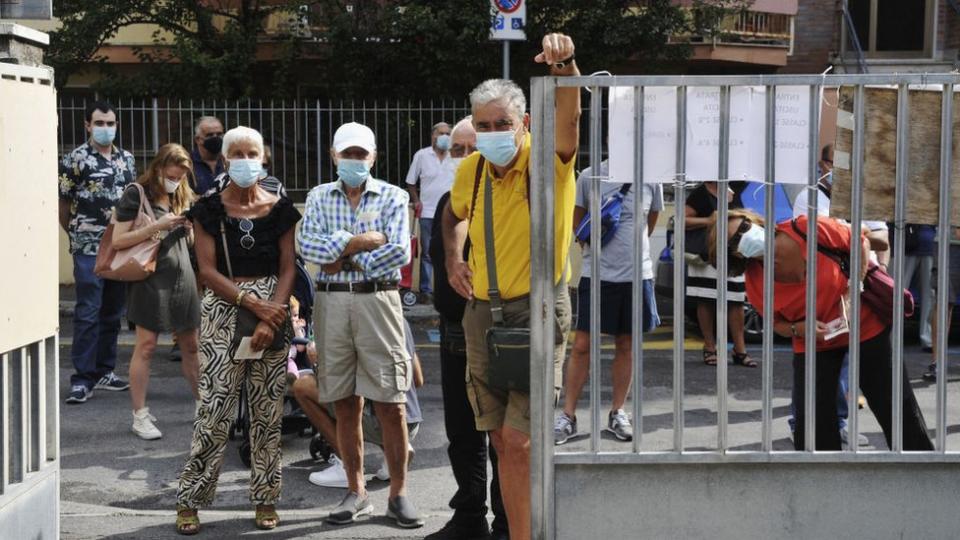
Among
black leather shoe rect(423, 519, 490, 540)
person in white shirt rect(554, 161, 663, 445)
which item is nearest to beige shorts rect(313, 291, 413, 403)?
black leather shoe rect(423, 519, 490, 540)

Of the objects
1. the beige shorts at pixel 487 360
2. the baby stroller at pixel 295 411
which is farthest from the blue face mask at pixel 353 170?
the beige shorts at pixel 487 360

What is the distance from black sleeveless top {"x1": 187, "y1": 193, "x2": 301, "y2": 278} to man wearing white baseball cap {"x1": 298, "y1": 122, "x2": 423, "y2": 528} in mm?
142

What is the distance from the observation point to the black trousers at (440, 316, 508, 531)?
20.1 ft

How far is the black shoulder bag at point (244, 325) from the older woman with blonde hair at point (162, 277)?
1698mm

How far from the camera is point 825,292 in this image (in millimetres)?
5480

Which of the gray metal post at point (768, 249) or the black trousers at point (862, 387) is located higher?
the gray metal post at point (768, 249)

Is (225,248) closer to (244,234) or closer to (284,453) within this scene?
(244,234)

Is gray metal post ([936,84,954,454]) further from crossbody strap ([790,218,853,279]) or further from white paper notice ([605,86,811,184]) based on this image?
crossbody strap ([790,218,853,279])

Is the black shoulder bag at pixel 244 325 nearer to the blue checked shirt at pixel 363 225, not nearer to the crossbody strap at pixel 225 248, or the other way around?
the crossbody strap at pixel 225 248

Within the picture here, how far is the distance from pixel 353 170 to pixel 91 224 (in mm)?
3548

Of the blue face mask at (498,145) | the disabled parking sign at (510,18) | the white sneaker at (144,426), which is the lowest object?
the white sneaker at (144,426)

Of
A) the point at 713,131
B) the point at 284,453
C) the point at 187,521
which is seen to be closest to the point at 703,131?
the point at 713,131

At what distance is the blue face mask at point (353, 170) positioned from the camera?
624 centimetres

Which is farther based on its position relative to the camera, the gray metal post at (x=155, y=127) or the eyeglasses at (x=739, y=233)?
the gray metal post at (x=155, y=127)
